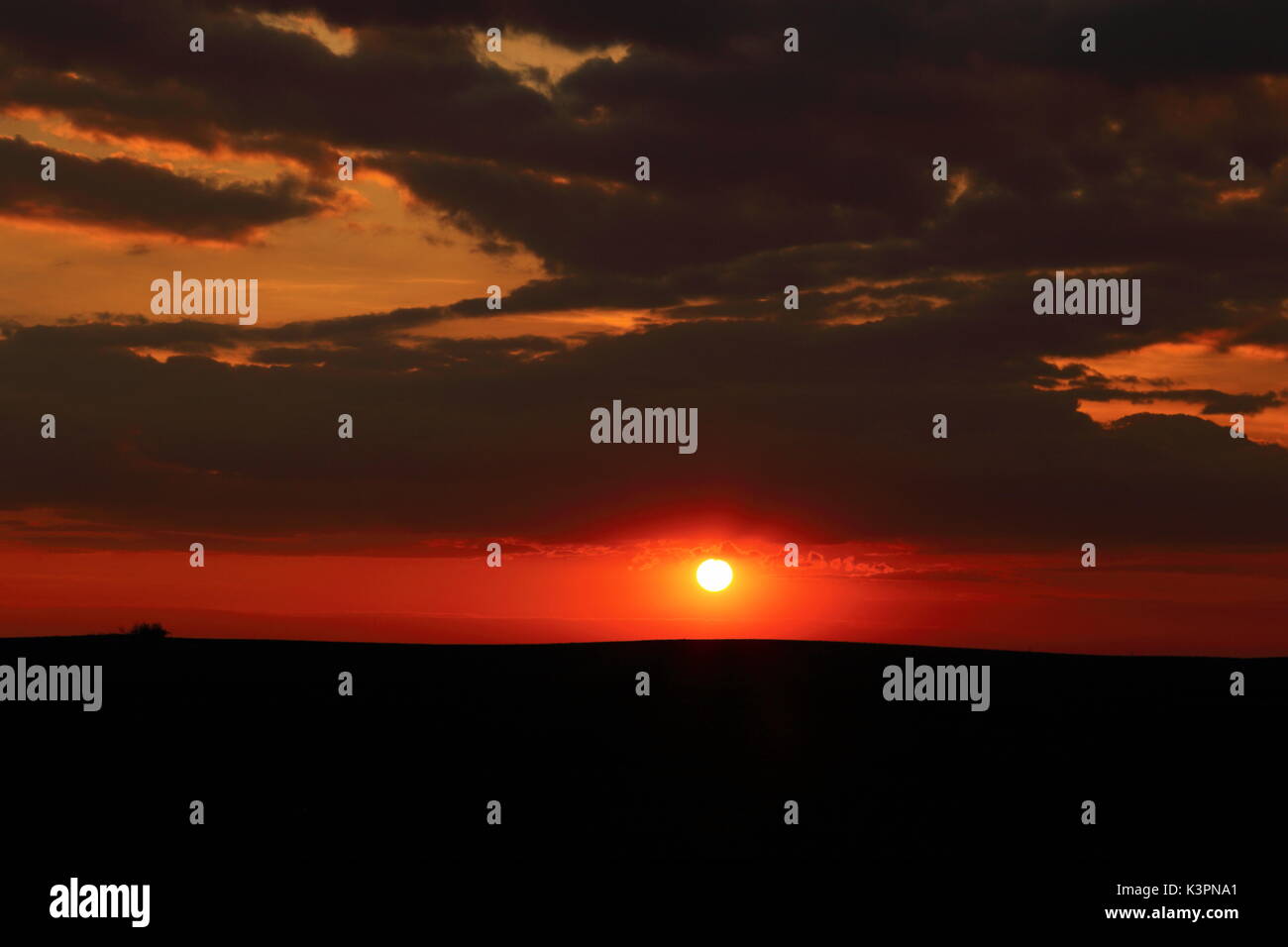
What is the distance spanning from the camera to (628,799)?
26.2m

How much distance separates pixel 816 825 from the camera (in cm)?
2434

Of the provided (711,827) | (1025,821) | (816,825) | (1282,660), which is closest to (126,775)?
(711,827)

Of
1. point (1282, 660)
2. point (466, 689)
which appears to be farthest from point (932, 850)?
point (1282, 660)

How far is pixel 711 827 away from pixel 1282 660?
46.1 metres

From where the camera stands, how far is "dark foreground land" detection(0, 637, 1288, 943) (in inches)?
758

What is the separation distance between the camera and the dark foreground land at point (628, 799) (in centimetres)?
1927
